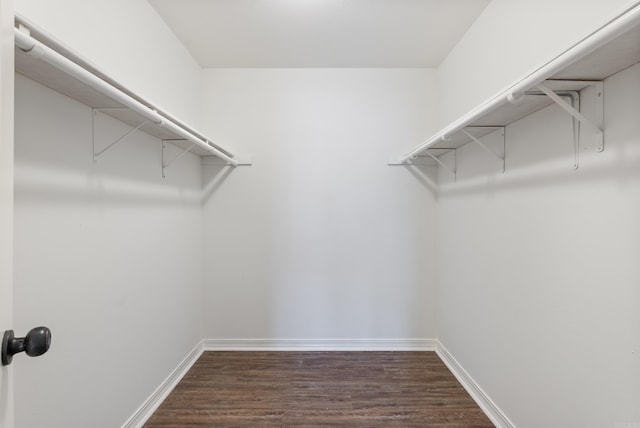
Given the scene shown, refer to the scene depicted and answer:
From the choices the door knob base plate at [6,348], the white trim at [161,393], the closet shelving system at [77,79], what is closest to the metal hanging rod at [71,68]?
the closet shelving system at [77,79]

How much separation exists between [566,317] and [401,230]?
1.39 meters

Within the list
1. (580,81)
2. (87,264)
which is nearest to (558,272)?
(580,81)

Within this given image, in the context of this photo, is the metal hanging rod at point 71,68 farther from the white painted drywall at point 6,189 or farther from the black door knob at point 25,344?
the black door knob at point 25,344

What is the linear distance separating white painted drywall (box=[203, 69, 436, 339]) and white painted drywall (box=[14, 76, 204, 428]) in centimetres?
72

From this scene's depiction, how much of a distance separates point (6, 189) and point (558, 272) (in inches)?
71.6

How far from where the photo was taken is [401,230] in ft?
8.27

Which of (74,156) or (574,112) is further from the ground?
(574,112)

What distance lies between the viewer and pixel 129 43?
1.55 meters

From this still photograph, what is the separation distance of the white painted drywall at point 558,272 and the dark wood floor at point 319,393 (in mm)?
309

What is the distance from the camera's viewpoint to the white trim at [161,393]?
1.61m

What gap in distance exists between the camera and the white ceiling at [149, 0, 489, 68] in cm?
177

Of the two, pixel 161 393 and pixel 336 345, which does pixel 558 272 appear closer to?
pixel 336 345

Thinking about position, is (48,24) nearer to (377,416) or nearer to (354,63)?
(354,63)

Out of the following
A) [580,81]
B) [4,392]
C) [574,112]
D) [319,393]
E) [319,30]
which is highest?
[319,30]
